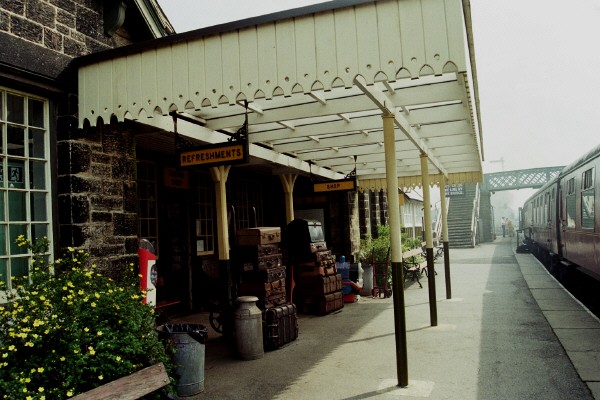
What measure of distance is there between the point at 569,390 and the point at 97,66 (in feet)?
18.7

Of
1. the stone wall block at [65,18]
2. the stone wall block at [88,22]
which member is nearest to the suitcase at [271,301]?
the stone wall block at [88,22]

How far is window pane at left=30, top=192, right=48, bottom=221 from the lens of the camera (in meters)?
4.80

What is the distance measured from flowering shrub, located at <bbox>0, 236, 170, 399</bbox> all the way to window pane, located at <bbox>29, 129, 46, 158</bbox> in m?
1.37

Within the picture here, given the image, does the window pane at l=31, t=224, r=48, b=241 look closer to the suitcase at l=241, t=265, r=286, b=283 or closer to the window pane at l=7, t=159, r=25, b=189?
the window pane at l=7, t=159, r=25, b=189

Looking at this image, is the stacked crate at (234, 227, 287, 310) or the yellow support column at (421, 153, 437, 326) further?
the yellow support column at (421, 153, 437, 326)

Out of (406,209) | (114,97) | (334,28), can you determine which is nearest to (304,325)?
(114,97)

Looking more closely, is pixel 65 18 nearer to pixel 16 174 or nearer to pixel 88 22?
pixel 88 22

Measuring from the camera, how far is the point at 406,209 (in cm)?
2175

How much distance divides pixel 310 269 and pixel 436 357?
360 centimetres

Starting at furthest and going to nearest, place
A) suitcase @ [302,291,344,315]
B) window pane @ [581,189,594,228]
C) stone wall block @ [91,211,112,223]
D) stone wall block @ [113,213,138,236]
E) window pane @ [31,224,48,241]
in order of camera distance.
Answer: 1. suitcase @ [302,291,344,315]
2. window pane @ [581,189,594,228]
3. stone wall block @ [113,213,138,236]
4. stone wall block @ [91,211,112,223]
5. window pane @ [31,224,48,241]

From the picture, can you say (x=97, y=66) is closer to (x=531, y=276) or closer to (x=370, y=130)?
(x=370, y=130)

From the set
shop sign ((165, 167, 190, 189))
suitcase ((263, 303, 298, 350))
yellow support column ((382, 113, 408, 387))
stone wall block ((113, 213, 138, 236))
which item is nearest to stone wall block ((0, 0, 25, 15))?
stone wall block ((113, 213, 138, 236))

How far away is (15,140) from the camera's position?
4617 millimetres

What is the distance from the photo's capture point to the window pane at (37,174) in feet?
15.8
